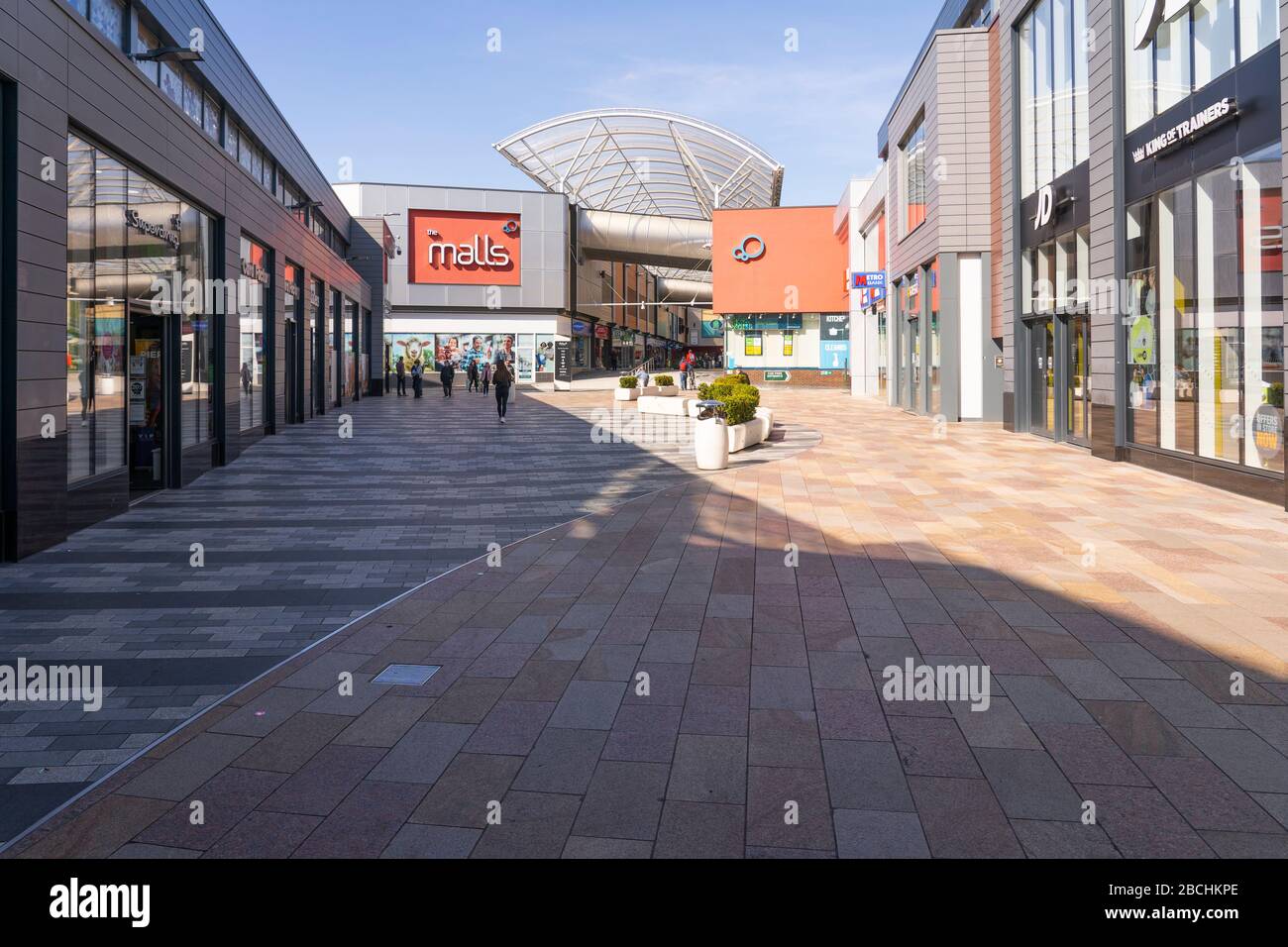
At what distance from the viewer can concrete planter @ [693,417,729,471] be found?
1555 centimetres

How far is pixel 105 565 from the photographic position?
8578mm

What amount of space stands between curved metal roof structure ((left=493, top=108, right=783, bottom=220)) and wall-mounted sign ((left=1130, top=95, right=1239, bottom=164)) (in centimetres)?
4269

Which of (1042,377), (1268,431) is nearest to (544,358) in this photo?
(1042,377)

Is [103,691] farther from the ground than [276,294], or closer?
closer

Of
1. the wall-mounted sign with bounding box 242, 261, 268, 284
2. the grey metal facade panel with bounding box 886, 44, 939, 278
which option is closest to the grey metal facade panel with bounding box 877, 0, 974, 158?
the grey metal facade panel with bounding box 886, 44, 939, 278

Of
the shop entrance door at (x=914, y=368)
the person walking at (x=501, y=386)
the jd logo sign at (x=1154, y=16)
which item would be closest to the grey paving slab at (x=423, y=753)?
the jd logo sign at (x=1154, y=16)

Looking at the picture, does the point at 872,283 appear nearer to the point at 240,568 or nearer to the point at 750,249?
the point at 750,249

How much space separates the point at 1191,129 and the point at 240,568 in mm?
12494

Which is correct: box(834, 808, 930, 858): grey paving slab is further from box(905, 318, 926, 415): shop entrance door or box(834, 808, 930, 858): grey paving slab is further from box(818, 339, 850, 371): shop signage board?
box(818, 339, 850, 371): shop signage board

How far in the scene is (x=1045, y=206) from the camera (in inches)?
779

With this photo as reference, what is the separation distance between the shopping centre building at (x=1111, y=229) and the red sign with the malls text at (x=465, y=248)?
30782 mm
